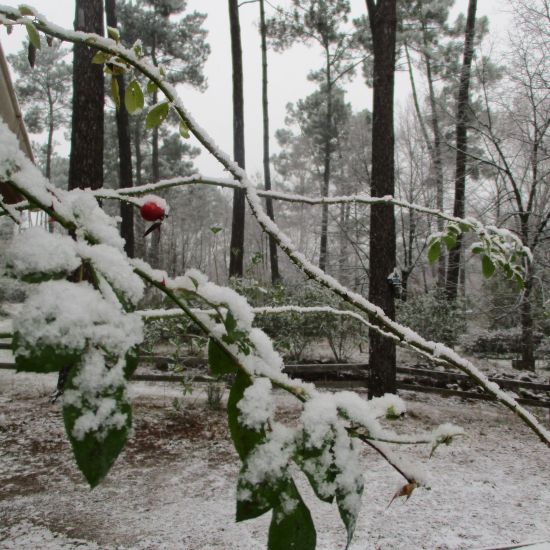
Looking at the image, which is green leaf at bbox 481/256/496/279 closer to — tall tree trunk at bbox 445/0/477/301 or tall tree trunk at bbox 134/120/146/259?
tall tree trunk at bbox 445/0/477/301

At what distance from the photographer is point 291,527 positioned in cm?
29

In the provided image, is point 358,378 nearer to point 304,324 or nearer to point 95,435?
point 304,324

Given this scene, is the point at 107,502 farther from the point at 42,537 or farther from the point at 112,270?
the point at 112,270

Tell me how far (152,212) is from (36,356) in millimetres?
300

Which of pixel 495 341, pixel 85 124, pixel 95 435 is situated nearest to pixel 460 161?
pixel 495 341

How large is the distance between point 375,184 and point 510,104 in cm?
394

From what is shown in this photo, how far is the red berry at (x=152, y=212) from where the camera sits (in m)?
0.51

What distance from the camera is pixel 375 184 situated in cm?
523

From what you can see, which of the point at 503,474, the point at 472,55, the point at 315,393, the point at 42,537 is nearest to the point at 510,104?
the point at 472,55

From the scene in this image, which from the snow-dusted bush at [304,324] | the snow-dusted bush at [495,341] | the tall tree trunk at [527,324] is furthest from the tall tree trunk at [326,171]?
the tall tree trunk at [527,324]

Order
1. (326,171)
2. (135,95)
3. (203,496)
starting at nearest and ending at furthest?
(135,95) → (203,496) → (326,171)

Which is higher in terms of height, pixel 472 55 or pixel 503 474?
pixel 472 55

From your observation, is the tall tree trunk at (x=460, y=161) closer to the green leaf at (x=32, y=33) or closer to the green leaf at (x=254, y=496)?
the green leaf at (x=32, y=33)

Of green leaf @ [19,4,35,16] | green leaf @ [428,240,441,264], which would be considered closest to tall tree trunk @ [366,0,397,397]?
green leaf @ [428,240,441,264]
